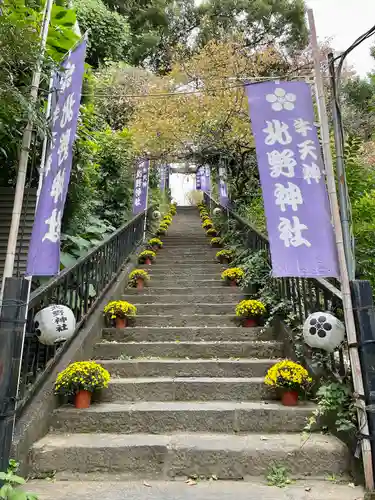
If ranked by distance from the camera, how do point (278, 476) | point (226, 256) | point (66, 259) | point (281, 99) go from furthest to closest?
point (226, 256)
point (66, 259)
point (281, 99)
point (278, 476)

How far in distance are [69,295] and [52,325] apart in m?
1.16

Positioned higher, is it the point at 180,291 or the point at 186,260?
the point at 186,260

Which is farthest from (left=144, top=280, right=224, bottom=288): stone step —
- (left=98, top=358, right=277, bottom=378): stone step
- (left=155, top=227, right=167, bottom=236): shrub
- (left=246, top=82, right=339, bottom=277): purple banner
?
(left=155, top=227, right=167, bottom=236): shrub

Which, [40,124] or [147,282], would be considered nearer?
[40,124]

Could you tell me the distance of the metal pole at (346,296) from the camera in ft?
9.36

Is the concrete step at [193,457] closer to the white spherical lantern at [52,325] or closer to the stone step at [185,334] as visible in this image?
the white spherical lantern at [52,325]

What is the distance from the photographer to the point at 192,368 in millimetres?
4379

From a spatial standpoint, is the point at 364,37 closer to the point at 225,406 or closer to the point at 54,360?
the point at 225,406

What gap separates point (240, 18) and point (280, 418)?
20.6 m

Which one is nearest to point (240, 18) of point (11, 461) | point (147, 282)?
point (147, 282)

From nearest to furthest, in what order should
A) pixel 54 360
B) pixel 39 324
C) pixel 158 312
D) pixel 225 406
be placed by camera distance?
1. pixel 39 324
2. pixel 225 406
3. pixel 54 360
4. pixel 158 312

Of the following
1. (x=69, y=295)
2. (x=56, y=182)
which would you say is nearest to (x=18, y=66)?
(x=56, y=182)

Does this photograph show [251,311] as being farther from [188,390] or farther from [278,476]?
[278,476]

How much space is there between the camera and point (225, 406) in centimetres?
374
